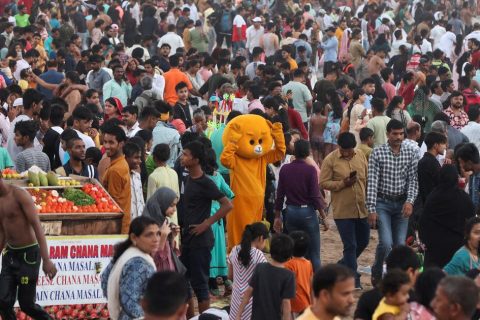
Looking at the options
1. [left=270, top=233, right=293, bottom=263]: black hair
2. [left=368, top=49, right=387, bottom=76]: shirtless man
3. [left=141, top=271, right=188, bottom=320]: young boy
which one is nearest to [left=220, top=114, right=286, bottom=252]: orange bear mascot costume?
[left=270, top=233, right=293, bottom=263]: black hair

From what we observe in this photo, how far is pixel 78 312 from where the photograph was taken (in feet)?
38.3

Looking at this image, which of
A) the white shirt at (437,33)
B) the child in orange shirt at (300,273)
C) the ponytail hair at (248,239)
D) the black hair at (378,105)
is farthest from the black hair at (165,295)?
the white shirt at (437,33)

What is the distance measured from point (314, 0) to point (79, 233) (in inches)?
1107

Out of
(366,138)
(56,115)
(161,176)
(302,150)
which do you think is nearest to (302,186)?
(302,150)

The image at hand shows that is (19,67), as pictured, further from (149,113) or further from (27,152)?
(27,152)

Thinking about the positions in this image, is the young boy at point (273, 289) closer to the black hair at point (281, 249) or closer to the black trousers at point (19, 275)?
the black hair at point (281, 249)

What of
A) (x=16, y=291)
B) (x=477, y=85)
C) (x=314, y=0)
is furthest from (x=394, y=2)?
(x=16, y=291)

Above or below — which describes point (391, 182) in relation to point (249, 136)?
below

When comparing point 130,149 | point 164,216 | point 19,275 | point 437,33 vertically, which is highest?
point 437,33

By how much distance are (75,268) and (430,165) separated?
369 cm

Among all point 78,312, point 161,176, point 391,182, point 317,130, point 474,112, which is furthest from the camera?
point 317,130

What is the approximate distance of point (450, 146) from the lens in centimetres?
1573

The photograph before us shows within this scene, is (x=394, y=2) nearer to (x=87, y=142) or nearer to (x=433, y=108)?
(x=433, y=108)

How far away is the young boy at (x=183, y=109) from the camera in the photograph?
17.3m
